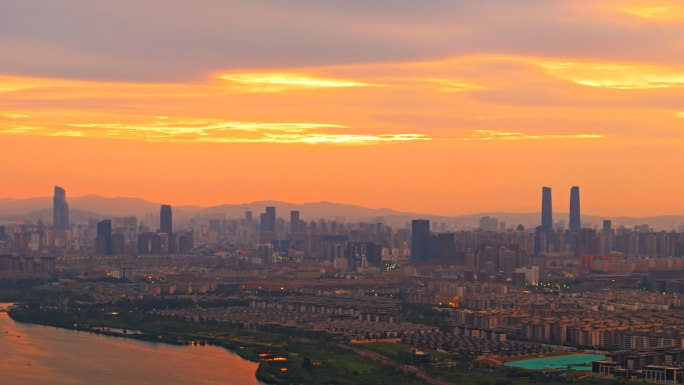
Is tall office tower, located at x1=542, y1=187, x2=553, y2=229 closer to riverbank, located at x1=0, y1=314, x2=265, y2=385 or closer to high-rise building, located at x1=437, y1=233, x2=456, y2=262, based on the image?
high-rise building, located at x1=437, y1=233, x2=456, y2=262

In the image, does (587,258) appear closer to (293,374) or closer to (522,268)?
(522,268)

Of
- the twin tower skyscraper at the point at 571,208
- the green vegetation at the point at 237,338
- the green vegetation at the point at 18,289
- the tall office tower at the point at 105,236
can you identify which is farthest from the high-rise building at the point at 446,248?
the green vegetation at the point at 237,338

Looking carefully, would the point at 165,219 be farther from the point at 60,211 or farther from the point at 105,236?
the point at 60,211

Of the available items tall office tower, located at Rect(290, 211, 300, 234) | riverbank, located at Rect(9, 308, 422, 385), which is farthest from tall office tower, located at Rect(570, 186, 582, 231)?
riverbank, located at Rect(9, 308, 422, 385)

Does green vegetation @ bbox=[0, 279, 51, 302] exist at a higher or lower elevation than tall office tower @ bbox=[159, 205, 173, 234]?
lower

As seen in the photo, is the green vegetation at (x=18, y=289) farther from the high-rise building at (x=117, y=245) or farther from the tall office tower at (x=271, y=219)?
the tall office tower at (x=271, y=219)
